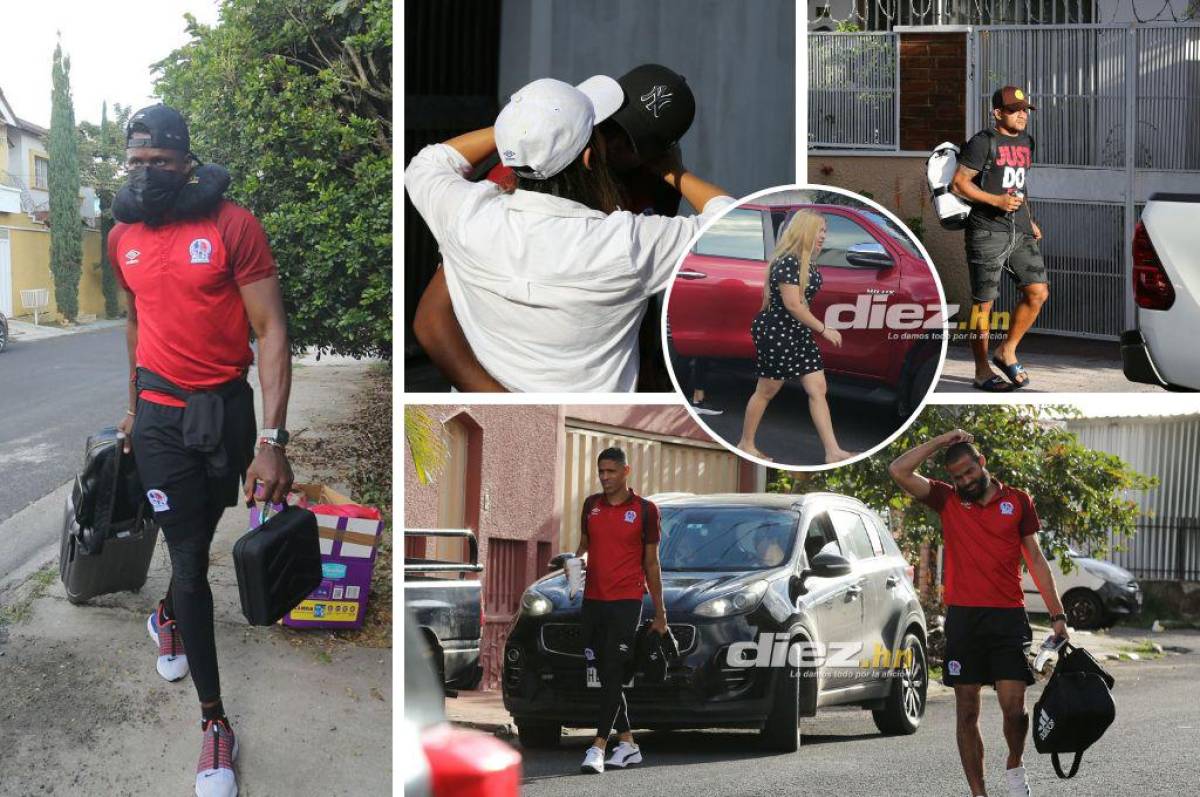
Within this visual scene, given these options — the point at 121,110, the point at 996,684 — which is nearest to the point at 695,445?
the point at 996,684

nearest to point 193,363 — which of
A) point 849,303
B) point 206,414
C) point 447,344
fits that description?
point 206,414

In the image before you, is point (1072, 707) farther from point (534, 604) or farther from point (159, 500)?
point (159, 500)

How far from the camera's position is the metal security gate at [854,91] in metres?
7.48

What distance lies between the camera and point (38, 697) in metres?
5.66

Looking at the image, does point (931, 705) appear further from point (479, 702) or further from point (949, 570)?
point (479, 702)

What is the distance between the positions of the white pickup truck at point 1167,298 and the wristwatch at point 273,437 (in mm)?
3086

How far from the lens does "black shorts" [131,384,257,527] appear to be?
5.67 meters

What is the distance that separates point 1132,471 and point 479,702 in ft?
7.85

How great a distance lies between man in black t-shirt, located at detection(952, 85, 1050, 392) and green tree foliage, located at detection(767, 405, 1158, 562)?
2.88 ft

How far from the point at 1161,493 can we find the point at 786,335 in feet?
4.64

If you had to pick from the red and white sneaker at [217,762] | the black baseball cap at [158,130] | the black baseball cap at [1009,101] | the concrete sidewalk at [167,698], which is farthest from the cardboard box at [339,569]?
the black baseball cap at [1009,101]

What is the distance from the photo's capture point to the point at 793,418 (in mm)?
5473

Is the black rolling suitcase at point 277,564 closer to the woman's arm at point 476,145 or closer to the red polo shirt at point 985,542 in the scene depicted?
the woman's arm at point 476,145

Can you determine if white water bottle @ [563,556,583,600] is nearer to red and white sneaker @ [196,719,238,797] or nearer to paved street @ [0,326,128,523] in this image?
red and white sneaker @ [196,719,238,797]
